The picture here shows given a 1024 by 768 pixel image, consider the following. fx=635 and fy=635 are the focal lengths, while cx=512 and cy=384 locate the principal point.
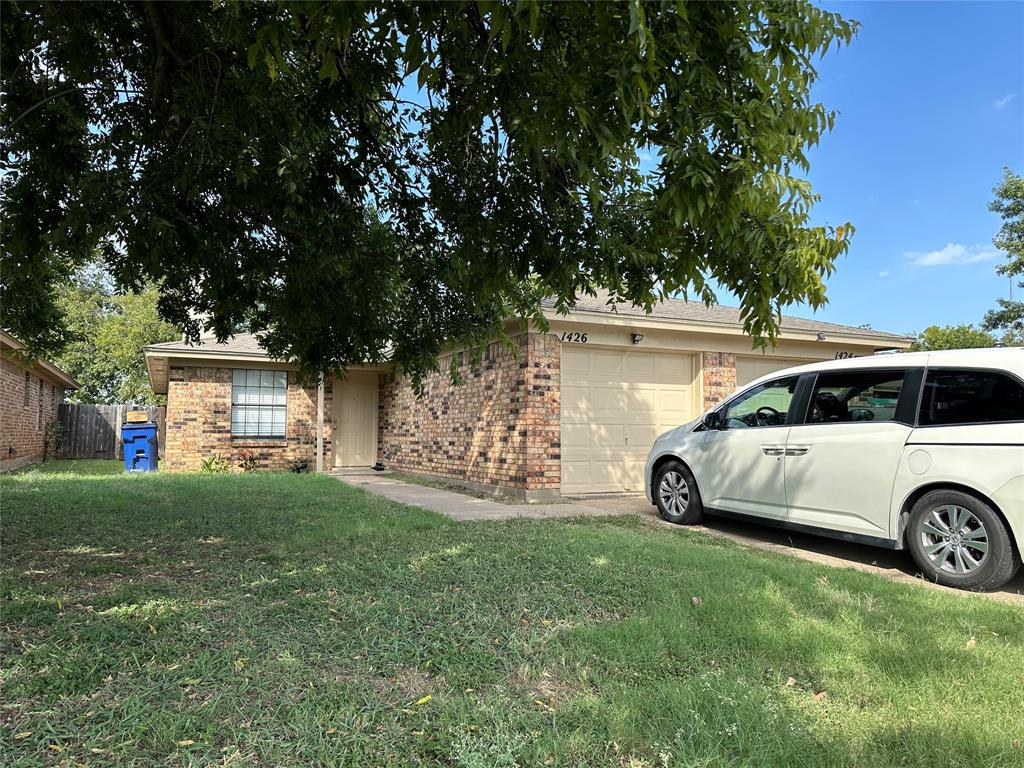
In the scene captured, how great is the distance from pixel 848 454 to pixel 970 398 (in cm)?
103

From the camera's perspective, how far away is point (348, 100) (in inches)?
182

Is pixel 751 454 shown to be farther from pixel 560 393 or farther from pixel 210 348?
pixel 210 348

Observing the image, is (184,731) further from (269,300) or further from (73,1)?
(269,300)

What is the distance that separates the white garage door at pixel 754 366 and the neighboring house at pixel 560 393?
25 millimetres

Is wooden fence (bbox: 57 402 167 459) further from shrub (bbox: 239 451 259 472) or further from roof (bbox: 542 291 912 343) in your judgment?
roof (bbox: 542 291 912 343)

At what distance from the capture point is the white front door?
5.34 m

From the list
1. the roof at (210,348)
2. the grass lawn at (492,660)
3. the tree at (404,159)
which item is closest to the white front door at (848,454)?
the grass lawn at (492,660)

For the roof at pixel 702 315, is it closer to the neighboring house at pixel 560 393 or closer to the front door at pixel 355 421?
the neighboring house at pixel 560 393

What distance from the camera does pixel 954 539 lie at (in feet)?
15.9

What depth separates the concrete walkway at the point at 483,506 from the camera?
25.8 feet

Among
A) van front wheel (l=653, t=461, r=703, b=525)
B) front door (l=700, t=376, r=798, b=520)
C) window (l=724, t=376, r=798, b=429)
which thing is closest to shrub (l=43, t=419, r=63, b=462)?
van front wheel (l=653, t=461, r=703, b=525)

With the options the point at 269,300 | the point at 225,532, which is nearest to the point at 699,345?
the point at 269,300

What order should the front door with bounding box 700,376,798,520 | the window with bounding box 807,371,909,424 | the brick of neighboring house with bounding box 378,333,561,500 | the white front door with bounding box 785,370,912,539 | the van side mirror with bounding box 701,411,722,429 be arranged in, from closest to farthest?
1. the white front door with bounding box 785,370,912,539
2. the window with bounding box 807,371,909,424
3. the front door with bounding box 700,376,798,520
4. the van side mirror with bounding box 701,411,722,429
5. the brick of neighboring house with bounding box 378,333,561,500

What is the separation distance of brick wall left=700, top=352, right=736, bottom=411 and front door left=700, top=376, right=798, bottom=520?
3.78 m
